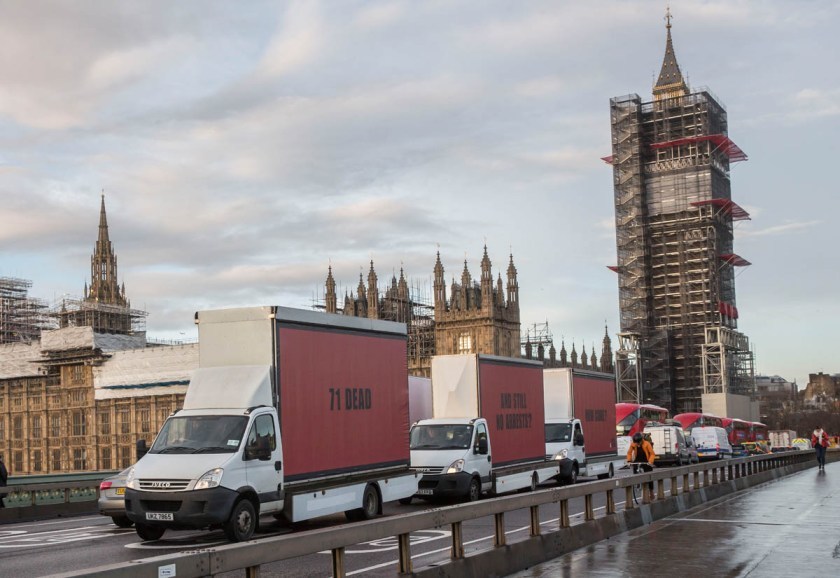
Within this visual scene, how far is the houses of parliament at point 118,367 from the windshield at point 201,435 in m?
79.7

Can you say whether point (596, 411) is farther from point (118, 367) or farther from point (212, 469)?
point (118, 367)

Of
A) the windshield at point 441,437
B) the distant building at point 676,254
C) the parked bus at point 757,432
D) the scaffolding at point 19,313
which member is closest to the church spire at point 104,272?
the scaffolding at point 19,313

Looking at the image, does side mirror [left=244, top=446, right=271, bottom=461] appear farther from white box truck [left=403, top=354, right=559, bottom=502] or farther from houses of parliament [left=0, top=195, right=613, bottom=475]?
houses of parliament [left=0, top=195, right=613, bottom=475]

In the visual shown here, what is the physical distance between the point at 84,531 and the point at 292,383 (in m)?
5.77

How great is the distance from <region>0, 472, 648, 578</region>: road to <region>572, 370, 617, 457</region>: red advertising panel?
10.7 m

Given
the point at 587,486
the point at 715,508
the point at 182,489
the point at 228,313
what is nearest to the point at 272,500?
the point at 182,489

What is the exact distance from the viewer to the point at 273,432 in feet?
52.7

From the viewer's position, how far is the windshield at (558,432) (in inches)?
1196

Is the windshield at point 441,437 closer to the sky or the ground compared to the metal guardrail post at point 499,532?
closer to the sky

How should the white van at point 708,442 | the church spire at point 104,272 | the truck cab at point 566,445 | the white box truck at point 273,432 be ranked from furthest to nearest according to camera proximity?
1. the church spire at point 104,272
2. the white van at point 708,442
3. the truck cab at point 566,445
4. the white box truck at point 273,432

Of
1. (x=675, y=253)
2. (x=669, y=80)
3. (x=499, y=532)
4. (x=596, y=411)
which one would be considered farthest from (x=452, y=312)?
(x=499, y=532)

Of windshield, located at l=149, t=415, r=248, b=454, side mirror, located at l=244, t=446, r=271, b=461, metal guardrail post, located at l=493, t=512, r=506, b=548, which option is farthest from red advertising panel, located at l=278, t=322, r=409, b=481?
metal guardrail post, located at l=493, t=512, r=506, b=548

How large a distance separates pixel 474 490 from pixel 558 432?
835 centimetres

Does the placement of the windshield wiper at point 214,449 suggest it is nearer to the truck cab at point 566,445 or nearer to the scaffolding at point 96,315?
the truck cab at point 566,445
